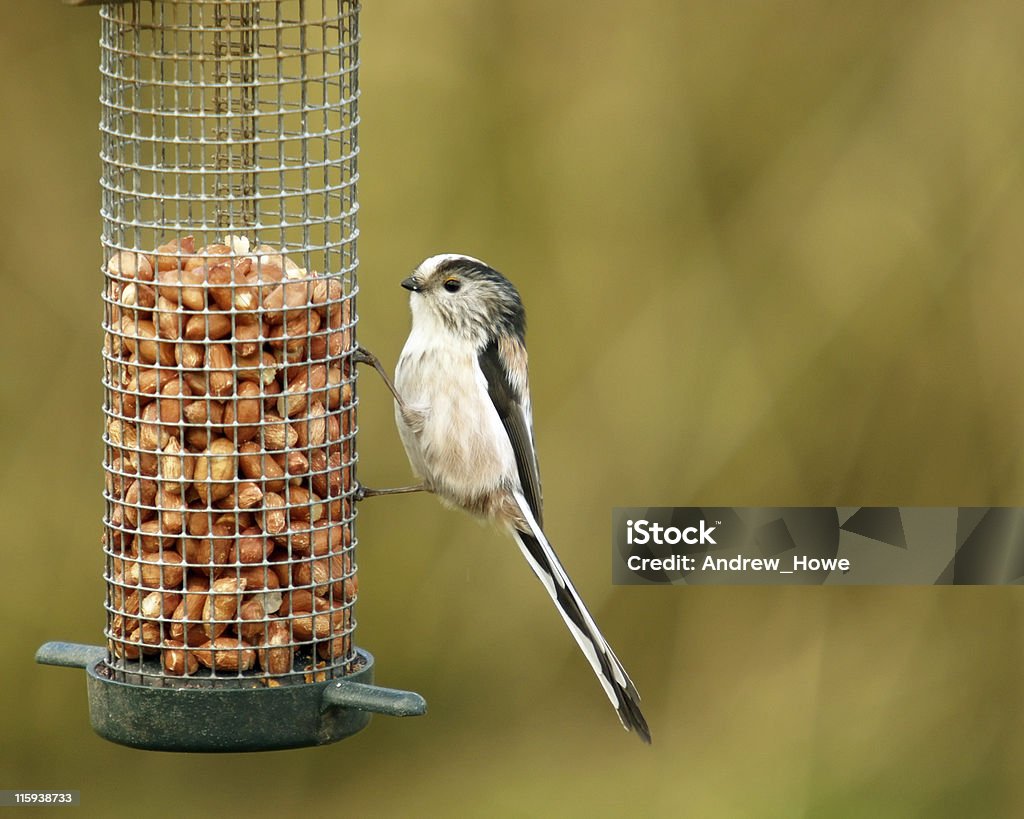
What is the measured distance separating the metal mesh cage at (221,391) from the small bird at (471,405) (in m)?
0.48

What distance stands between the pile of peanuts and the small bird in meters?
0.54

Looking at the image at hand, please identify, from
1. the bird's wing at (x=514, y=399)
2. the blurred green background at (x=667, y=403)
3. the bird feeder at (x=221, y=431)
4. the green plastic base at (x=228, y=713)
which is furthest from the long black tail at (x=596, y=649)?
the blurred green background at (x=667, y=403)

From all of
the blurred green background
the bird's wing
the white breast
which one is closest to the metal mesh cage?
the white breast

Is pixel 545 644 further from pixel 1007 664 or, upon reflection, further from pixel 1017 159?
pixel 1017 159

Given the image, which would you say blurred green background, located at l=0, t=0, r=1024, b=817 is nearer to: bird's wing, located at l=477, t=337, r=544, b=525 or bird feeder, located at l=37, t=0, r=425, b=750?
bird's wing, located at l=477, t=337, r=544, b=525

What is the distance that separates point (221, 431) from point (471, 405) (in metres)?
0.91

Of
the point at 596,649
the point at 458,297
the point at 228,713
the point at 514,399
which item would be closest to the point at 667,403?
the point at 514,399

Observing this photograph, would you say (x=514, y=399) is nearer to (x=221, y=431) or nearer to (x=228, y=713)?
(x=221, y=431)

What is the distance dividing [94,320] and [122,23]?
8.47 ft

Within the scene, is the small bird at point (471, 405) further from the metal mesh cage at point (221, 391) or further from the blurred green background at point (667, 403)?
the blurred green background at point (667, 403)

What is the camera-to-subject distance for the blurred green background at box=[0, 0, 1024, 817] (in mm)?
7383

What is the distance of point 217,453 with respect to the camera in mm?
4770

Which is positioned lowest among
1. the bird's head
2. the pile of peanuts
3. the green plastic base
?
the green plastic base

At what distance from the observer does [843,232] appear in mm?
7699
